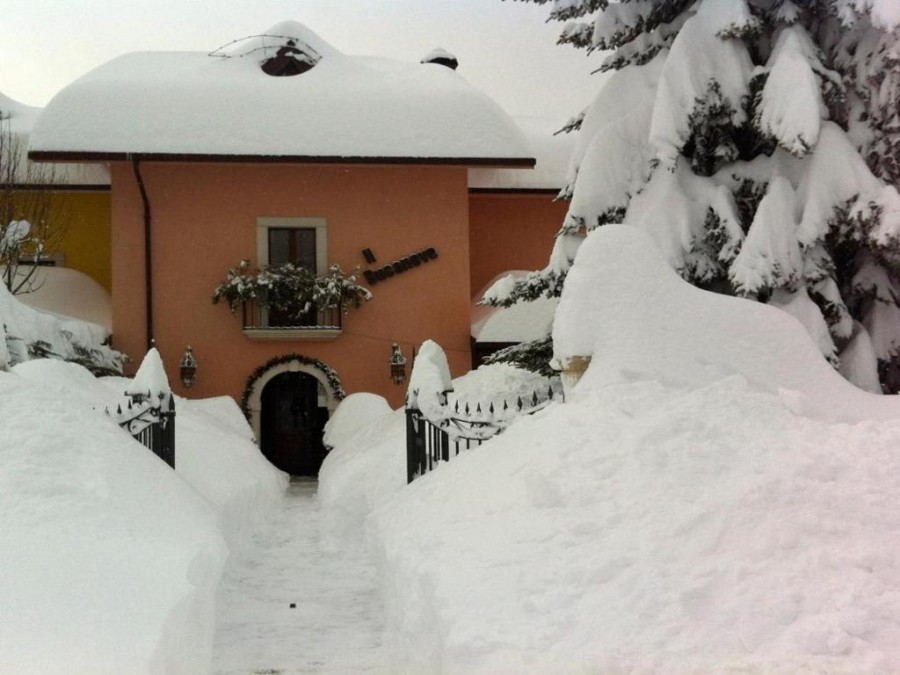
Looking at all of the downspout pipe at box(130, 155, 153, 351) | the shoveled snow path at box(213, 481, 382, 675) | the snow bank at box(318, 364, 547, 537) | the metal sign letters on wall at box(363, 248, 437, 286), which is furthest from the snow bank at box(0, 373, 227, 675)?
the metal sign letters on wall at box(363, 248, 437, 286)

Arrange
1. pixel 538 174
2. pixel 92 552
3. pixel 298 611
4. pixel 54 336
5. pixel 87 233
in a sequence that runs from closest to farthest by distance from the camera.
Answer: pixel 92 552, pixel 298 611, pixel 54 336, pixel 87 233, pixel 538 174

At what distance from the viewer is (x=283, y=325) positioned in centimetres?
1825

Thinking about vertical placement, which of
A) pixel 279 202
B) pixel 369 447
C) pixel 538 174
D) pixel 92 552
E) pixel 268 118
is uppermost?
pixel 268 118

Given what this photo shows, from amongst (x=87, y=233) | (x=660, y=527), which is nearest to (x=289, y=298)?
(x=87, y=233)

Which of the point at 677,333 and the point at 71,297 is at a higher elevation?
the point at 71,297

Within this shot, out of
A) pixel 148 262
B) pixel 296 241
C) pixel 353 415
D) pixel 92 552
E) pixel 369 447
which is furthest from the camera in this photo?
pixel 296 241

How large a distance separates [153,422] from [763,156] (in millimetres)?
7339

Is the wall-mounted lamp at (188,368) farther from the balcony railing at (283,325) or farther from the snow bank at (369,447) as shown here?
the snow bank at (369,447)

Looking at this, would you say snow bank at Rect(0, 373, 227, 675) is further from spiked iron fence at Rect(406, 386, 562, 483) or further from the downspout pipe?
the downspout pipe

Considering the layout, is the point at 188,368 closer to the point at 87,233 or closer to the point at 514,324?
the point at 87,233

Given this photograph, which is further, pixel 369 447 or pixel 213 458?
pixel 369 447

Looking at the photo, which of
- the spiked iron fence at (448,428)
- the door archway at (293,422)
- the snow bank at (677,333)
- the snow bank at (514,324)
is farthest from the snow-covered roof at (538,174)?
the snow bank at (677,333)

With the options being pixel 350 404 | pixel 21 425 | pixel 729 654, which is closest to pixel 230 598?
pixel 21 425

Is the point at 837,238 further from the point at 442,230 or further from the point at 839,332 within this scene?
the point at 442,230
